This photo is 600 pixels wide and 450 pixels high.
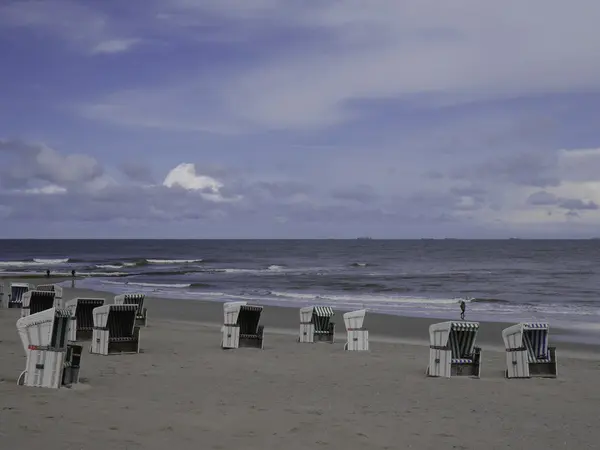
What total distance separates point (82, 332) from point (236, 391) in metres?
6.84

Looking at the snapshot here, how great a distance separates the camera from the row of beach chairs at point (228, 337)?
8664 millimetres

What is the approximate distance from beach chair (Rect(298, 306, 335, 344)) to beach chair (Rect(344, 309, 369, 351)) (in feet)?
4.44

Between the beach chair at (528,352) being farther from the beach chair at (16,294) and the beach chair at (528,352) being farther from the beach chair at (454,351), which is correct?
the beach chair at (16,294)

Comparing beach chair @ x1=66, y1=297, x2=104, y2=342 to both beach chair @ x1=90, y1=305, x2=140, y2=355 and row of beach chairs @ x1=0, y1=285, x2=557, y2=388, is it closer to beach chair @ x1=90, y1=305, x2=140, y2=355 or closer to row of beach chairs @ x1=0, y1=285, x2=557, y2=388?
row of beach chairs @ x1=0, y1=285, x2=557, y2=388

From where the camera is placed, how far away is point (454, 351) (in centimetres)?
1179

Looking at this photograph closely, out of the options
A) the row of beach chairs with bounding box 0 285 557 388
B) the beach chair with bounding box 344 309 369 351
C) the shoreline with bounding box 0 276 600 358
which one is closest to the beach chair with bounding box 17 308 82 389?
the row of beach chairs with bounding box 0 285 557 388

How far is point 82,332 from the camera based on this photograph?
15.4 m

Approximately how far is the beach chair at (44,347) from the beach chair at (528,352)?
22.7 ft

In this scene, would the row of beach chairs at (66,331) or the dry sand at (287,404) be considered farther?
the row of beach chairs at (66,331)

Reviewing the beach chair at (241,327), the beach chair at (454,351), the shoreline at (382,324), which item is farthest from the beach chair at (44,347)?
the shoreline at (382,324)

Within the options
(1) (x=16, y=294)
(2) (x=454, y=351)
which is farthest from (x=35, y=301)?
(2) (x=454, y=351)

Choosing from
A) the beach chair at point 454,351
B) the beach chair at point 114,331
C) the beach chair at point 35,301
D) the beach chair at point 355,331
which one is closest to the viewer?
the beach chair at point 454,351

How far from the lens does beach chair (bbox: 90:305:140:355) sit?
13.0 meters

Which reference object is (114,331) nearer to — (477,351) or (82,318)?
(82,318)
